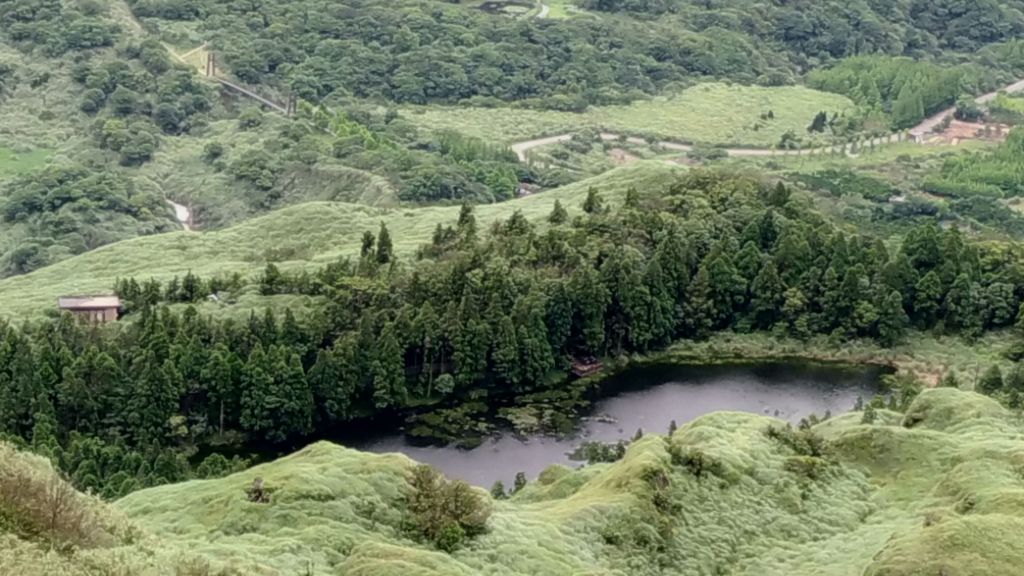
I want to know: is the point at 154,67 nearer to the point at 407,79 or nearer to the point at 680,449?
the point at 407,79

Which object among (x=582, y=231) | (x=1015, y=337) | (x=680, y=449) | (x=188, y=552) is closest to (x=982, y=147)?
(x=1015, y=337)

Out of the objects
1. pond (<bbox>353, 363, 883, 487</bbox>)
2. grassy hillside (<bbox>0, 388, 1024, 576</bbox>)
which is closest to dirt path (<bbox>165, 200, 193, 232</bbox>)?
pond (<bbox>353, 363, 883, 487</bbox>)

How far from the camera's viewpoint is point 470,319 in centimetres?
7975

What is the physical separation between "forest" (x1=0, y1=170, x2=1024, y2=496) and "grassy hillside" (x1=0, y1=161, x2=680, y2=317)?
189 inches

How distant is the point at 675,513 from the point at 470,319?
33291 mm

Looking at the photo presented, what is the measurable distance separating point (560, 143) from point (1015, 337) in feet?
212

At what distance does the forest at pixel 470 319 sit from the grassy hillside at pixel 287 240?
481 cm

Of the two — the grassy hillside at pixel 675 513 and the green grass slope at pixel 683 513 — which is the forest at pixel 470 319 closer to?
the green grass slope at pixel 683 513

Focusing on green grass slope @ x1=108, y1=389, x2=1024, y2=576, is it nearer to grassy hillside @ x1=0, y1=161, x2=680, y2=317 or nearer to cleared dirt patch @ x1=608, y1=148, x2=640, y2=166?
grassy hillside @ x1=0, y1=161, x2=680, y2=317

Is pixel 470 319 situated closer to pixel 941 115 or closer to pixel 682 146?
pixel 682 146

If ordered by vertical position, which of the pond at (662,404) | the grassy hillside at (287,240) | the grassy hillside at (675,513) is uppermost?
the grassy hillside at (675,513)

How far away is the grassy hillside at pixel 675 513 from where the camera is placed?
1515 inches

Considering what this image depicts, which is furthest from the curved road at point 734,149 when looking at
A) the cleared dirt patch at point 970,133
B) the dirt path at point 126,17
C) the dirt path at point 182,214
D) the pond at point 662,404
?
the pond at point 662,404

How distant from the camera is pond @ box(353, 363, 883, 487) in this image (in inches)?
2820
